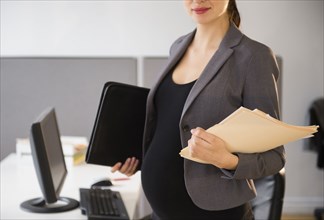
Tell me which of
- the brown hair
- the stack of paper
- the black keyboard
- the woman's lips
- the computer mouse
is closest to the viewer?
the stack of paper

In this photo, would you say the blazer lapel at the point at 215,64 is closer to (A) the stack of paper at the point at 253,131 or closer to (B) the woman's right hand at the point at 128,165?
(A) the stack of paper at the point at 253,131

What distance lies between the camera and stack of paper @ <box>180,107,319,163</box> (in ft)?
4.55

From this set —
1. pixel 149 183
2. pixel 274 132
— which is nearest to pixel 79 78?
pixel 149 183

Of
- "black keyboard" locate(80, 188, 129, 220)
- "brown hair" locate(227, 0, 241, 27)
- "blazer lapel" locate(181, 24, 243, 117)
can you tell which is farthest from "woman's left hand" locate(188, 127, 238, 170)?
"black keyboard" locate(80, 188, 129, 220)

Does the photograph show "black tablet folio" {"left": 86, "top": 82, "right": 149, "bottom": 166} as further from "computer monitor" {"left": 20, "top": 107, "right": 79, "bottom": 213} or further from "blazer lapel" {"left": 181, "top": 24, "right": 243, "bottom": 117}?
"blazer lapel" {"left": 181, "top": 24, "right": 243, "bottom": 117}

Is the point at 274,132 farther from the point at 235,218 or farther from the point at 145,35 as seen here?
the point at 145,35

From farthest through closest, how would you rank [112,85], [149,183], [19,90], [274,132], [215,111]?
[19,90], [112,85], [149,183], [215,111], [274,132]

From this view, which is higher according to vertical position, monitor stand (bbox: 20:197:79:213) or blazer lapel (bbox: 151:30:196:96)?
blazer lapel (bbox: 151:30:196:96)

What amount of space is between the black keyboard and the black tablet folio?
17 cm

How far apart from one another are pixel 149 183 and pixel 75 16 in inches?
90.8

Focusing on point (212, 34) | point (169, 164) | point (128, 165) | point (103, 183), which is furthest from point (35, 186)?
point (212, 34)

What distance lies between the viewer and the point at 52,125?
2271mm

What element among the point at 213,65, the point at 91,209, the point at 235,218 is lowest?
the point at 91,209

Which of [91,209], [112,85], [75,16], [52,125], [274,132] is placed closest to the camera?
[274,132]
